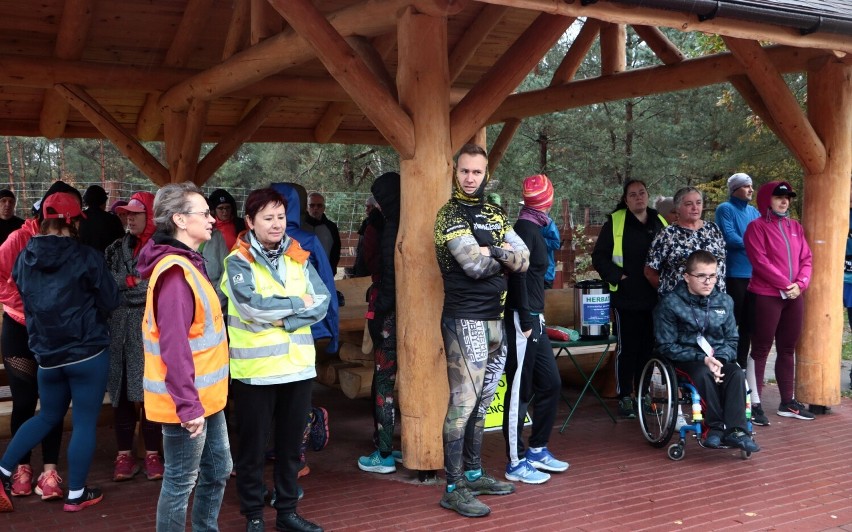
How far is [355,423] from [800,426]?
11.4 ft

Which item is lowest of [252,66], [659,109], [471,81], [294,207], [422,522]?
[422,522]

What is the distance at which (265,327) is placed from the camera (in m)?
4.01

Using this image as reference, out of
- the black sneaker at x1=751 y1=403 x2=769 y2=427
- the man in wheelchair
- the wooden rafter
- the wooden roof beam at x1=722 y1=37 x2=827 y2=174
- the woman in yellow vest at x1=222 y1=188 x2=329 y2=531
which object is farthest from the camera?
the wooden rafter

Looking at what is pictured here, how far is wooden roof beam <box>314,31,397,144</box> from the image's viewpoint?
5.52 metres

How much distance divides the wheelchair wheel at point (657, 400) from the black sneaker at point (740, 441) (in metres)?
0.37

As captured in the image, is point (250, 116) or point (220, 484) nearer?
point (220, 484)

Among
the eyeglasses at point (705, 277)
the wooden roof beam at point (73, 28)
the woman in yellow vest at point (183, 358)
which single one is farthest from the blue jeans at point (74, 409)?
the wooden roof beam at point (73, 28)

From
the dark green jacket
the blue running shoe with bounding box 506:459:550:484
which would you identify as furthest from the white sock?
the blue running shoe with bounding box 506:459:550:484

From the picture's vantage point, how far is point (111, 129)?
8.48 m

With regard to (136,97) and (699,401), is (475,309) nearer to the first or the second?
(699,401)

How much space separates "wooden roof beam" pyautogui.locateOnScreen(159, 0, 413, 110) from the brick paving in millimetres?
2884

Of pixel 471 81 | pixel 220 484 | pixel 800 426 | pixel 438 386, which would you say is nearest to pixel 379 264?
pixel 438 386

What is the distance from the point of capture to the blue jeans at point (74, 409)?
4625 mm

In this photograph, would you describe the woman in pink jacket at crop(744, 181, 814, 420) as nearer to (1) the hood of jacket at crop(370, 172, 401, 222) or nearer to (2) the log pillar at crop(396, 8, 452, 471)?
(2) the log pillar at crop(396, 8, 452, 471)
